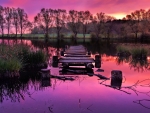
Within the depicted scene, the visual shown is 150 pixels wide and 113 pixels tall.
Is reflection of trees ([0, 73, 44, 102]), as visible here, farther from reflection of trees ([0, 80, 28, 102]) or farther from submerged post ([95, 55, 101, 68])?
submerged post ([95, 55, 101, 68])

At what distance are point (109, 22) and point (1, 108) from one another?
78681mm

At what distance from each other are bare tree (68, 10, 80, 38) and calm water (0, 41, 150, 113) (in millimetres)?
72970

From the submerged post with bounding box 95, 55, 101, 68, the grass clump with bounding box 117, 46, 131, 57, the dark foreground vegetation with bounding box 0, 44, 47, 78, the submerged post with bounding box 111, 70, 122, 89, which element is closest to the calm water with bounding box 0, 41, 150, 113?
the submerged post with bounding box 111, 70, 122, 89

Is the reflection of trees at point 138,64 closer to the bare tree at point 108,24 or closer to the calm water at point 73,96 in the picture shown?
the calm water at point 73,96

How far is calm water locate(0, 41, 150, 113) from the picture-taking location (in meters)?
7.45

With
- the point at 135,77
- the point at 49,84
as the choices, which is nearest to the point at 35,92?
the point at 49,84

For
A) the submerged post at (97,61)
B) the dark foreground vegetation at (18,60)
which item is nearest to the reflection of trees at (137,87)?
the dark foreground vegetation at (18,60)

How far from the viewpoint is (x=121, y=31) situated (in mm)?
79562

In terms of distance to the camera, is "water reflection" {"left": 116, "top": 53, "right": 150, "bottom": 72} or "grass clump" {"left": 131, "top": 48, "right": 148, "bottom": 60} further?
"grass clump" {"left": 131, "top": 48, "right": 148, "bottom": 60}

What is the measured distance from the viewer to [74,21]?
85062 mm

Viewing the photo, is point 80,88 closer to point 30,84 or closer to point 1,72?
point 30,84

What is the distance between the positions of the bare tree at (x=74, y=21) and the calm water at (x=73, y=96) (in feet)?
239

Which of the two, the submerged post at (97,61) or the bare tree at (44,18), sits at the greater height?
the bare tree at (44,18)

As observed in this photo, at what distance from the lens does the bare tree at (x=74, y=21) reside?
275 ft
